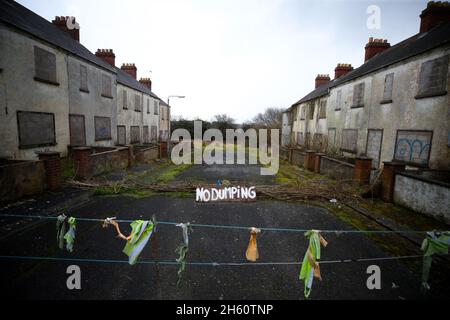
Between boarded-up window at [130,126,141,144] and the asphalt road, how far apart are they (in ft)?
54.6

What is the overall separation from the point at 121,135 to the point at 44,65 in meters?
9.35

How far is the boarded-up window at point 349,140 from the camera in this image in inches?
616

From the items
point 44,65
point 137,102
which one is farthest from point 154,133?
point 44,65

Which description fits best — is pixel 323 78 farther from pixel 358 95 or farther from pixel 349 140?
pixel 349 140

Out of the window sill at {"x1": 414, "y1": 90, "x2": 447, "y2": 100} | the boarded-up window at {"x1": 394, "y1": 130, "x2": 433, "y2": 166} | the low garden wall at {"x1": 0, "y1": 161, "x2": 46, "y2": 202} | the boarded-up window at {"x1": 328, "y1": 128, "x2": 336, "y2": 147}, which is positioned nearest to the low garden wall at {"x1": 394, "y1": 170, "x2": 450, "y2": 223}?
the boarded-up window at {"x1": 394, "y1": 130, "x2": 433, "y2": 166}

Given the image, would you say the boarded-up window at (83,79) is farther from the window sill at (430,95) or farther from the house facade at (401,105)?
the window sill at (430,95)

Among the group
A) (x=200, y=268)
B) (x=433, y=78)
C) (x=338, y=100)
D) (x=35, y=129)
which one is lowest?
(x=200, y=268)

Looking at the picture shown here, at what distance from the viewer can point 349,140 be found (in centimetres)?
1636

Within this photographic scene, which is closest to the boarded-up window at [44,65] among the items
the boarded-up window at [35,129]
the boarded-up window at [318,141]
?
the boarded-up window at [35,129]

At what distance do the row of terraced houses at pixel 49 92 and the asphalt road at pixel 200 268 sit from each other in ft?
18.5

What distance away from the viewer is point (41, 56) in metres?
11.0
